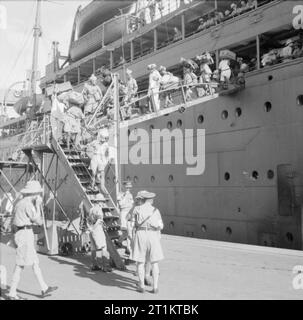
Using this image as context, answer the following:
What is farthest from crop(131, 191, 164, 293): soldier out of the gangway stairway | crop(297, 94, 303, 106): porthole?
crop(297, 94, 303, 106): porthole

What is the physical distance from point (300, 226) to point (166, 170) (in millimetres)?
4298

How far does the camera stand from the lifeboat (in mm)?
17656

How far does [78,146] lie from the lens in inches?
368

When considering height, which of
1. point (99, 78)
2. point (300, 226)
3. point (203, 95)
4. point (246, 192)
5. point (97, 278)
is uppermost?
point (99, 78)

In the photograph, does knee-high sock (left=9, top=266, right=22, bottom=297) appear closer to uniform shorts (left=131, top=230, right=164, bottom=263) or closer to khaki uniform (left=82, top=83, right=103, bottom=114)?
uniform shorts (left=131, top=230, right=164, bottom=263)

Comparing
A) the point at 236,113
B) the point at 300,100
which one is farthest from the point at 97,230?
the point at 300,100

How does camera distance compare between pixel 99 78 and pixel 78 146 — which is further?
pixel 99 78

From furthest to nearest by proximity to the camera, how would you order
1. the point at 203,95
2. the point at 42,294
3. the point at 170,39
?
the point at 170,39, the point at 203,95, the point at 42,294

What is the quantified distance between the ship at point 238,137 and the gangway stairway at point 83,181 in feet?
0.91

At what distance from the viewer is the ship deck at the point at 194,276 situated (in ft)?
17.9

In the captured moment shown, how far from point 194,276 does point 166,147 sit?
5.92 metres

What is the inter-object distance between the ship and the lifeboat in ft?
12.1
